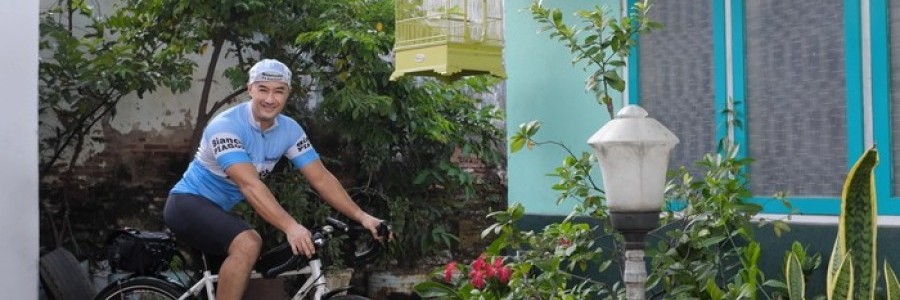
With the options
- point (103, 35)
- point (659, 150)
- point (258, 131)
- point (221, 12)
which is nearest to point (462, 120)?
point (221, 12)

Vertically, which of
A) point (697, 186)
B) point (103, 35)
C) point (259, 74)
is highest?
point (103, 35)

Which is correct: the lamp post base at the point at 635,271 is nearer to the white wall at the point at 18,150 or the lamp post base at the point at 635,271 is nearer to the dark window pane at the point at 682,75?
the dark window pane at the point at 682,75

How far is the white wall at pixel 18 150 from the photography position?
779 cm

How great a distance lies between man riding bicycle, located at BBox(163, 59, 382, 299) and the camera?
5.56 meters

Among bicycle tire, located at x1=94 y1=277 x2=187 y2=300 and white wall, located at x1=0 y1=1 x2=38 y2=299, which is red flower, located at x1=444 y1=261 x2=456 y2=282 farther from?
white wall, located at x1=0 y1=1 x2=38 y2=299

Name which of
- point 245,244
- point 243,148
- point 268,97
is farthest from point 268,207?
point 268,97

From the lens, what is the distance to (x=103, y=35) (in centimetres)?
1035

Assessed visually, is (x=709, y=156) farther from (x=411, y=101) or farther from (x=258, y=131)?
(x=411, y=101)

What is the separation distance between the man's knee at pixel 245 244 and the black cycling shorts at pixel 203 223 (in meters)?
0.03

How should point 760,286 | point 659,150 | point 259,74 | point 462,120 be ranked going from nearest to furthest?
point 659,150
point 760,286
point 259,74
point 462,120

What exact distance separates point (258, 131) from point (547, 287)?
143cm

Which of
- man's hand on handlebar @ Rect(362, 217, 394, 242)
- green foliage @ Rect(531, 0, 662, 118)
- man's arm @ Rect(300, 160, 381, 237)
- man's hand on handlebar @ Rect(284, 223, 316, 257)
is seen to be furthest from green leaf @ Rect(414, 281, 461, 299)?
green foliage @ Rect(531, 0, 662, 118)

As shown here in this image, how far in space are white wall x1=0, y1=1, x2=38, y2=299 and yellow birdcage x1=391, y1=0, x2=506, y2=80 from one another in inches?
86.0

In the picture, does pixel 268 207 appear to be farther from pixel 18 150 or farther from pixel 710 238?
pixel 18 150
